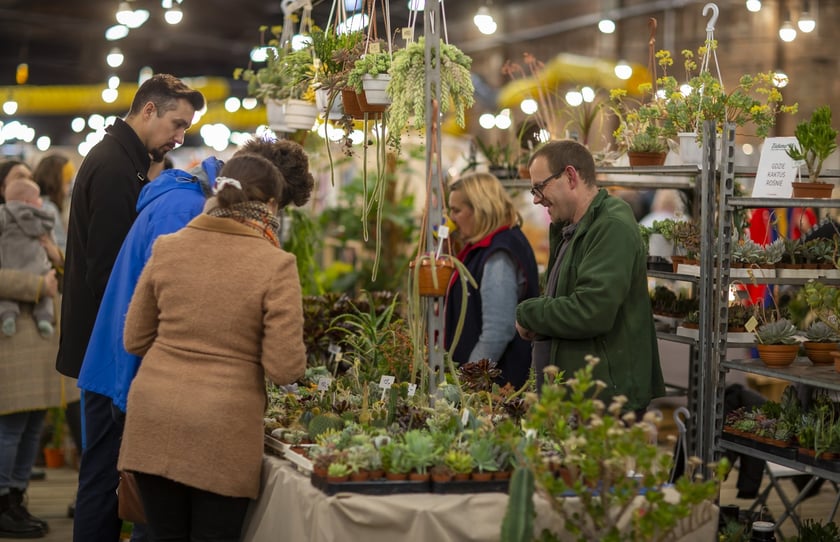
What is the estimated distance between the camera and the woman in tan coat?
2.84 metres

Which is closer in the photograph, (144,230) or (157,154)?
(144,230)

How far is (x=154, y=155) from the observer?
4020mm

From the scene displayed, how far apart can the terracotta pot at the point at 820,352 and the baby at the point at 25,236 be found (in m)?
3.74

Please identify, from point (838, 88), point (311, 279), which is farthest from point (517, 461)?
point (838, 88)

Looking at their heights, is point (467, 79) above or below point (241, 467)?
above

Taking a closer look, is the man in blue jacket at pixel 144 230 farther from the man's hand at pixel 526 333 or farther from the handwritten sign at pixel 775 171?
the handwritten sign at pixel 775 171

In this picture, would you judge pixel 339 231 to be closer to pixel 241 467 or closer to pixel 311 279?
pixel 311 279

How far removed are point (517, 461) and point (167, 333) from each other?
1019mm

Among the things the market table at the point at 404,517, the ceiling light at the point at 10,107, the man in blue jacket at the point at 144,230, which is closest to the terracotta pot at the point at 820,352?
the market table at the point at 404,517

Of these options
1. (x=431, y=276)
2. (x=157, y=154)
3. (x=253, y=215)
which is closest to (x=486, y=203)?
(x=157, y=154)

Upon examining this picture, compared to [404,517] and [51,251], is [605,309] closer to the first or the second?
[404,517]

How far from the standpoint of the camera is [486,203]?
15.3 ft

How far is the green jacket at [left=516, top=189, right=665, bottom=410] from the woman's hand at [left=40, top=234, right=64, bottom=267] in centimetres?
308

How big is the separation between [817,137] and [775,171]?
0.76 ft
